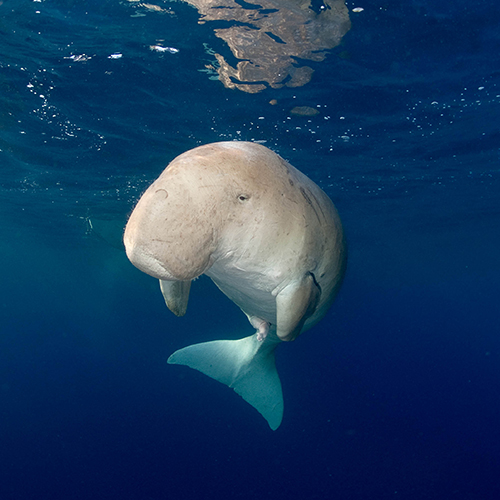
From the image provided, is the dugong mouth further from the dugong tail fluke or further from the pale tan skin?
the dugong tail fluke

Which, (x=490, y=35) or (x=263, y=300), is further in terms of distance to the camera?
(x=490, y=35)

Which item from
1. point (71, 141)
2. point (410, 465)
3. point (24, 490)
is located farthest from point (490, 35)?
point (24, 490)

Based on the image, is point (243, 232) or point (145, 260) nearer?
point (145, 260)

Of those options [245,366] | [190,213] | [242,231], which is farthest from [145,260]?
[245,366]

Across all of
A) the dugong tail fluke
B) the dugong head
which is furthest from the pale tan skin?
the dugong tail fluke

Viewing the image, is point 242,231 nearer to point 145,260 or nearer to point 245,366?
point 145,260

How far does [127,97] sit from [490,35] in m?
8.22

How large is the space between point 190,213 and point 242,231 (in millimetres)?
504

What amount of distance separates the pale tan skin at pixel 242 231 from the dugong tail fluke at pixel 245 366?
2219mm

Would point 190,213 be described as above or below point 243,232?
above

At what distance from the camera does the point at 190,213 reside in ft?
5.25

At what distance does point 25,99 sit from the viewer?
927cm

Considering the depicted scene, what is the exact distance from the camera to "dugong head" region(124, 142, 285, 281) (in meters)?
1.50

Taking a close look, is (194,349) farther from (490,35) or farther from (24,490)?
(24,490)
